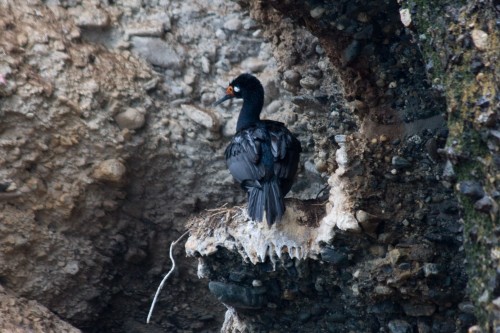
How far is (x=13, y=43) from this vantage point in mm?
5664

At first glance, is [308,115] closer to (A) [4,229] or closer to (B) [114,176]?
(B) [114,176]

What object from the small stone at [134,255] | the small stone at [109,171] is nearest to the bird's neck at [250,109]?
the small stone at [109,171]

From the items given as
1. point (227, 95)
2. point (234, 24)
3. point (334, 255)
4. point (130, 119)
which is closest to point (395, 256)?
point (334, 255)

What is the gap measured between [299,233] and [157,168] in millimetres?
1567

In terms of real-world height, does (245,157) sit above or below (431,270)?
above

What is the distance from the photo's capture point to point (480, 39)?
135 inches

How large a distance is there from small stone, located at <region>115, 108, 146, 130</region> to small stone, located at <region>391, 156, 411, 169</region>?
6.24ft

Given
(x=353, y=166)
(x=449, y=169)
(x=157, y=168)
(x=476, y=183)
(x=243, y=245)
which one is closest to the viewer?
(x=476, y=183)

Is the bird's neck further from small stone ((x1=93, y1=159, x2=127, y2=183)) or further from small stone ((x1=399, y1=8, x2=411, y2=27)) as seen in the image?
small stone ((x1=399, y1=8, x2=411, y2=27))

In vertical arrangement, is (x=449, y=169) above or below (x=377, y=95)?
below

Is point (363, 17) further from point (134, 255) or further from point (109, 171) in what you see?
point (134, 255)

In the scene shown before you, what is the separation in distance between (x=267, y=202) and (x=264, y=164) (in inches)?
12.8

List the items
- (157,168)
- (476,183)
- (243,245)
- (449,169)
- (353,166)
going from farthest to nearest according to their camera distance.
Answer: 1. (157,168)
2. (243,245)
3. (353,166)
4. (449,169)
5. (476,183)

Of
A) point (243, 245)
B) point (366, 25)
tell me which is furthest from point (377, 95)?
point (243, 245)
